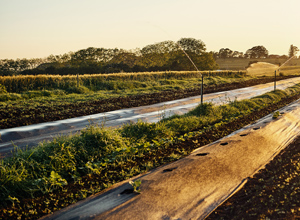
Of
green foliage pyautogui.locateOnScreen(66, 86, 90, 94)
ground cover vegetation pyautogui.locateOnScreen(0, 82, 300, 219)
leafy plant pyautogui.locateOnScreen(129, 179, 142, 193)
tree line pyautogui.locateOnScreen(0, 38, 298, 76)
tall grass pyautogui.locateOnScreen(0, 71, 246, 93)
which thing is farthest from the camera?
tree line pyautogui.locateOnScreen(0, 38, 298, 76)

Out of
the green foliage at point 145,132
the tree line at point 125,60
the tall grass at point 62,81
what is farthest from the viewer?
the tree line at point 125,60

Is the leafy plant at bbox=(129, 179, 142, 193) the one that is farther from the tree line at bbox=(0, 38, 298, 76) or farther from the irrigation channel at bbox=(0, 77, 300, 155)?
the tree line at bbox=(0, 38, 298, 76)

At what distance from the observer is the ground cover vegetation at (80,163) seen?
14.7 ft

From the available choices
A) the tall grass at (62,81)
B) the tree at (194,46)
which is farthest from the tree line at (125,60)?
the tall grass at (62,81)

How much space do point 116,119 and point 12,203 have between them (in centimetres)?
724

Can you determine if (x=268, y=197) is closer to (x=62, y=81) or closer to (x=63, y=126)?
(x=63, y=126)

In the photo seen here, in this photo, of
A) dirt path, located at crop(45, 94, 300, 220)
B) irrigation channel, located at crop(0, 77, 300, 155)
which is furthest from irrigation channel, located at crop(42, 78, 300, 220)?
irrigation channel, located at crop(0, 77, 300, 155)

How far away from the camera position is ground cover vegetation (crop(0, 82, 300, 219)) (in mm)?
4492

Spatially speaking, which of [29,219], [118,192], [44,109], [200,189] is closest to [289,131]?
[200,189]

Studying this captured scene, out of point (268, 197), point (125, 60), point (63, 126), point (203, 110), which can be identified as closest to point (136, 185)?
point (268, 197)

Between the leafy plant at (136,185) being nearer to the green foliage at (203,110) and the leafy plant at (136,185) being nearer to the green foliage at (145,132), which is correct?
the green foliage at (145,132)

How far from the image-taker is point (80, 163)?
5.79 metres

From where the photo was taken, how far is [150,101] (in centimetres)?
1667

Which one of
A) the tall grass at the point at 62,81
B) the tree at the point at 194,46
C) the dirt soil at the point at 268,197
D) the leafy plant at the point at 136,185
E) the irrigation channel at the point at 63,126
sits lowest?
the dirt soil at the point at 268,197
